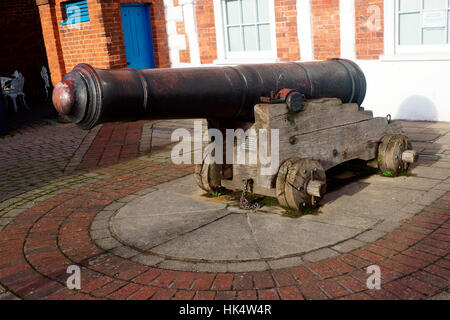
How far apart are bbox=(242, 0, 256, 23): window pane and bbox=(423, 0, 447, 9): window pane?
3486mm

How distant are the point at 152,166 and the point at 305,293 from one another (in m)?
3.75

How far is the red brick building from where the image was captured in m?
7.34

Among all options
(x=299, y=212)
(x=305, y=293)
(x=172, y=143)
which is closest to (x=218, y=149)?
(x=299, y=212)

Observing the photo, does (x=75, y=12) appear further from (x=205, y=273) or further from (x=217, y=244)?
(x=205, y=273)

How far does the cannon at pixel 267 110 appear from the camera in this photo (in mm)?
3252

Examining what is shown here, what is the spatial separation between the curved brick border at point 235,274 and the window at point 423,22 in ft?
13.3

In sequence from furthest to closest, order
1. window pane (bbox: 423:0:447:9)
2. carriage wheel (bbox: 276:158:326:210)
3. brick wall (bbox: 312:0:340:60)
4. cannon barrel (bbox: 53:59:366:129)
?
brick wall (bbox: 312:0:340:60) → window pane (bbox: 423:0:447:9) → carriage wheel (bbox: 276:158:326:210) → cannon barrel (bbox: 53:59:366:129)

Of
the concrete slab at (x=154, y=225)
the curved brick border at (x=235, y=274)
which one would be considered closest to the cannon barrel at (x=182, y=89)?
the concrete slab at (x=154, y=225)

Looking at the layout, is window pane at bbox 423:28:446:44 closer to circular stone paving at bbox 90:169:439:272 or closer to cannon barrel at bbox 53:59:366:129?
cannon barrel at bbox 53:59:366:129

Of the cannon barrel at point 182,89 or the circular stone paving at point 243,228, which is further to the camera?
the circular stone paving at point 243,228

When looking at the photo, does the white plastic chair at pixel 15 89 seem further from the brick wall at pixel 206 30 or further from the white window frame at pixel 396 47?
the white window frame at pixel 396 47

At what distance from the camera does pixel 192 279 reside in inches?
119

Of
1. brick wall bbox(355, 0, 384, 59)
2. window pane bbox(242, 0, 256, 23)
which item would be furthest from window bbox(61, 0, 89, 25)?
brick wall bbox(355, 0, 384, 59)
